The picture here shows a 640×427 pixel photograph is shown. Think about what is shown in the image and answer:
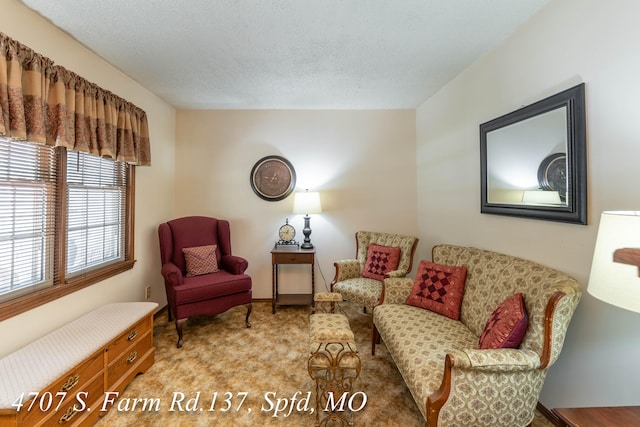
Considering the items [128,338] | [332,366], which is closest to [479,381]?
[332,366]

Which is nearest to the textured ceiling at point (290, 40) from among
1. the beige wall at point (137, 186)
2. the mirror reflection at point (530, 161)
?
the beige wall at point (137, 186)

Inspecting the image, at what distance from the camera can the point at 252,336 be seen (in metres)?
2.60

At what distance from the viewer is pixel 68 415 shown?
1.43 m

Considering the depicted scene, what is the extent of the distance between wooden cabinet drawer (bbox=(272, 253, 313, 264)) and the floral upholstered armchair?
358 millimetres

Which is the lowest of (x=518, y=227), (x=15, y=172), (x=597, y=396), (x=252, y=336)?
(x=252, y=336)

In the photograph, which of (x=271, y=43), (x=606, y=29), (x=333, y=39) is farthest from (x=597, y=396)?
(x=271, y=43)

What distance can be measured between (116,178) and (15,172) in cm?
93

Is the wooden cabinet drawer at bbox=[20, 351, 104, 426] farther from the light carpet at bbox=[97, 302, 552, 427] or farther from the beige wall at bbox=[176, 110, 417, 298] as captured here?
the beige wall at bbox=[176, 110, 417, 298]

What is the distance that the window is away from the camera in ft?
5.23

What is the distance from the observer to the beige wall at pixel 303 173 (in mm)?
3500

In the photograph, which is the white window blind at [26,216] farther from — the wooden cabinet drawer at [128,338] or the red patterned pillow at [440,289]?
the red patterned pillow at [440,289]

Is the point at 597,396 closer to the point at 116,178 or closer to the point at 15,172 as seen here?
the point at 15,172

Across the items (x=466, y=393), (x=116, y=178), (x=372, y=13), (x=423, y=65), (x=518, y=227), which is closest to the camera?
(x=466, y=393)

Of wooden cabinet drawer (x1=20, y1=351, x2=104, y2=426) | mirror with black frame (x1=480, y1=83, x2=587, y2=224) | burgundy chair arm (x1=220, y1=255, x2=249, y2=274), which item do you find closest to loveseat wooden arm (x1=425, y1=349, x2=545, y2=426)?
mirror with black frame (x1=480, y1=83, x2=587, y2=224)
